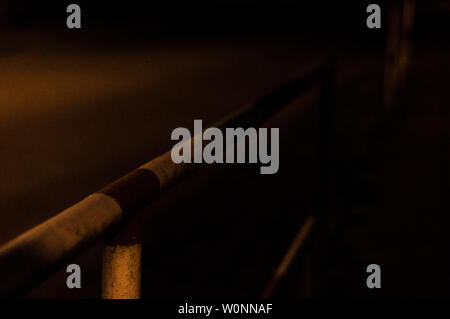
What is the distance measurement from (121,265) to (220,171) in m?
5.68

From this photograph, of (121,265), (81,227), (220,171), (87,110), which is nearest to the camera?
(81,227)

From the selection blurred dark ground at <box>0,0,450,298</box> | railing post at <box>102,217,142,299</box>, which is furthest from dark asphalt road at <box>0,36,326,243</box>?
railing post at <box>102,217,142,299</box>

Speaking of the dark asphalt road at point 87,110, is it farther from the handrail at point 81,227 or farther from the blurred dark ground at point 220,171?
the handrail at point 81,227

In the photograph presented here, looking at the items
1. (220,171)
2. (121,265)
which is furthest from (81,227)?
(220,171)

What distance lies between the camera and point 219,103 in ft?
38.9

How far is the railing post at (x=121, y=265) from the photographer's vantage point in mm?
1461

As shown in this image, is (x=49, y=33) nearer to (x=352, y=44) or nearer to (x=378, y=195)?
(x=378, y=195)

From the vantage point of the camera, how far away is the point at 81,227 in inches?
48.6

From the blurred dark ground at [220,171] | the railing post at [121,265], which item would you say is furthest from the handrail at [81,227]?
the blurred dark ground at [220,171]

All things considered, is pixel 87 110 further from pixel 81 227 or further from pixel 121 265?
pixel 81 227

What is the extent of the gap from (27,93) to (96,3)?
996 inches

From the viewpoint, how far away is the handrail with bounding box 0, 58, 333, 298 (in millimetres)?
Answer: 1057

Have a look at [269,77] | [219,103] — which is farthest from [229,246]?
[269,77]

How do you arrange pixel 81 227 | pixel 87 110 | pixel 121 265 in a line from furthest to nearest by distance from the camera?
pixel 87 110, pixel 121 265, pixel 81 227
